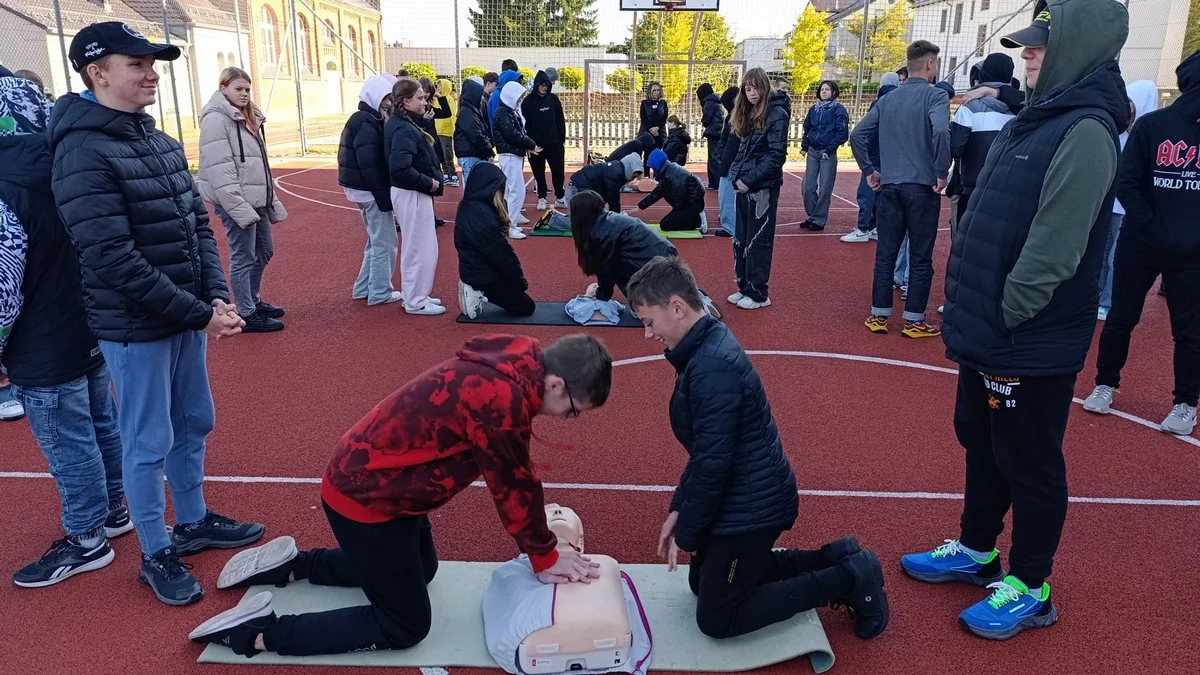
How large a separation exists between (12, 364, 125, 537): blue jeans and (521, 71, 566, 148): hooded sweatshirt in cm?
985

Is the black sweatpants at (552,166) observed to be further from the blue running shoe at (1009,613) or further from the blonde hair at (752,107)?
the blue running shoe at (1009,613)

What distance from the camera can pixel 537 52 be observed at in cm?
2533

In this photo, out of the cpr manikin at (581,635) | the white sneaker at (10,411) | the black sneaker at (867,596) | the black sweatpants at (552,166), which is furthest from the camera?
the black sweatpants at (552,166)

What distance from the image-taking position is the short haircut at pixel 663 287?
3.02 metres

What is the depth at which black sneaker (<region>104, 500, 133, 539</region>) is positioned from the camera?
4.12m

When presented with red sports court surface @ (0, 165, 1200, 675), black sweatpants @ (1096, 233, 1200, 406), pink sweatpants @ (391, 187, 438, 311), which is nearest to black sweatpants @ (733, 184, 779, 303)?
red sports court surface @ (0, 165, 1200, 675)

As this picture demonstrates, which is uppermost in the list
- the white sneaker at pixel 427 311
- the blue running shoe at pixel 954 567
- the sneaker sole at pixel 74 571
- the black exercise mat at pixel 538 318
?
the white sneaker at pixel 427 311

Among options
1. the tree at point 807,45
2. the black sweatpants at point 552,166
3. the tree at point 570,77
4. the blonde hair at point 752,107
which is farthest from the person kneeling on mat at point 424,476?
the tree at point 807,45

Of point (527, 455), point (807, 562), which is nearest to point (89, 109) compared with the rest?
point (527, 455)

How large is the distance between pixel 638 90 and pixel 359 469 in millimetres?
23612

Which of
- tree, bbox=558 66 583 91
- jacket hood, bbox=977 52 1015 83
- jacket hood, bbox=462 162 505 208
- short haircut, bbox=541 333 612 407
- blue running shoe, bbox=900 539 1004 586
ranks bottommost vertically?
blue running shoe, bbox=900 539 1004 586

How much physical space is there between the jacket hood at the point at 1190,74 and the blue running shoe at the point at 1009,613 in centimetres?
328

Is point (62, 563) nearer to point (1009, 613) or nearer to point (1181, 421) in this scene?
point (1009, 613)

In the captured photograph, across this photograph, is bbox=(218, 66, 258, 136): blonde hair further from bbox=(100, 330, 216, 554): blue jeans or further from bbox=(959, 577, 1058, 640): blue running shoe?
bbox=(959, 577, 1058, 640): blue running shoe
